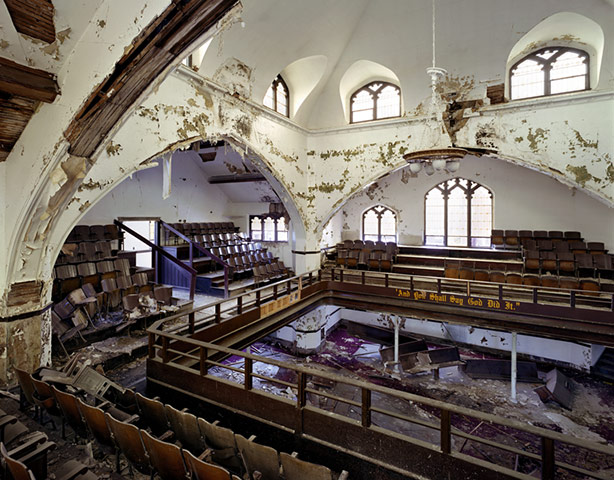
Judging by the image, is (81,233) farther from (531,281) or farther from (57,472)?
(531,281)

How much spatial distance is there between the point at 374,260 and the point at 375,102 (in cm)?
487

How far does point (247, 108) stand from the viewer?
26.6ft

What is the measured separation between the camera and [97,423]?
344 cm


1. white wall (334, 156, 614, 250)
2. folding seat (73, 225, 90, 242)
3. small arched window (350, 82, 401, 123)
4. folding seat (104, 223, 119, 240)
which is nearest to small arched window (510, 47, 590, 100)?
small arched window (350, 82, 401, 123)

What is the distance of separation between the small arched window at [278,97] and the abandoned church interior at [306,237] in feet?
0.36

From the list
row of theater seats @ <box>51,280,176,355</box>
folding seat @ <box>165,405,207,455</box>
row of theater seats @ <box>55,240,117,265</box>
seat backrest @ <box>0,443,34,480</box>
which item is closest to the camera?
seat backrest @ <box>0,443,34,480</box>

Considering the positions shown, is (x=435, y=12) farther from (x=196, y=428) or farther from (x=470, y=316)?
(x=196, y=428)

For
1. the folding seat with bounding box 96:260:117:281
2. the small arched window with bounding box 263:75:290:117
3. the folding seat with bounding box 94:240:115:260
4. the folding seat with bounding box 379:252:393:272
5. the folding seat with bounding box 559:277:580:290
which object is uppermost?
the small arched window with bounding box 263:75:290:117

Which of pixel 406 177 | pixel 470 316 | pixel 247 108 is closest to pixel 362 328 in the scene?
Answer: pixel 470 316

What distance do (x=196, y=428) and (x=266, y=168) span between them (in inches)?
269

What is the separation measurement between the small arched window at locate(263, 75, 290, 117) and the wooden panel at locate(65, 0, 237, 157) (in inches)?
244

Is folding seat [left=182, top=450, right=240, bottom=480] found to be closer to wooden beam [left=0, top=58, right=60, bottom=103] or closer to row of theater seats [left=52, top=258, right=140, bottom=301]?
wooden beam [left=0, top=58, right=60, bottom=103]

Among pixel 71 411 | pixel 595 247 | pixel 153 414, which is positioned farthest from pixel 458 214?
pixel 71 411

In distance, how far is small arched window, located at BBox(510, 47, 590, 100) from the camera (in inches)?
336
